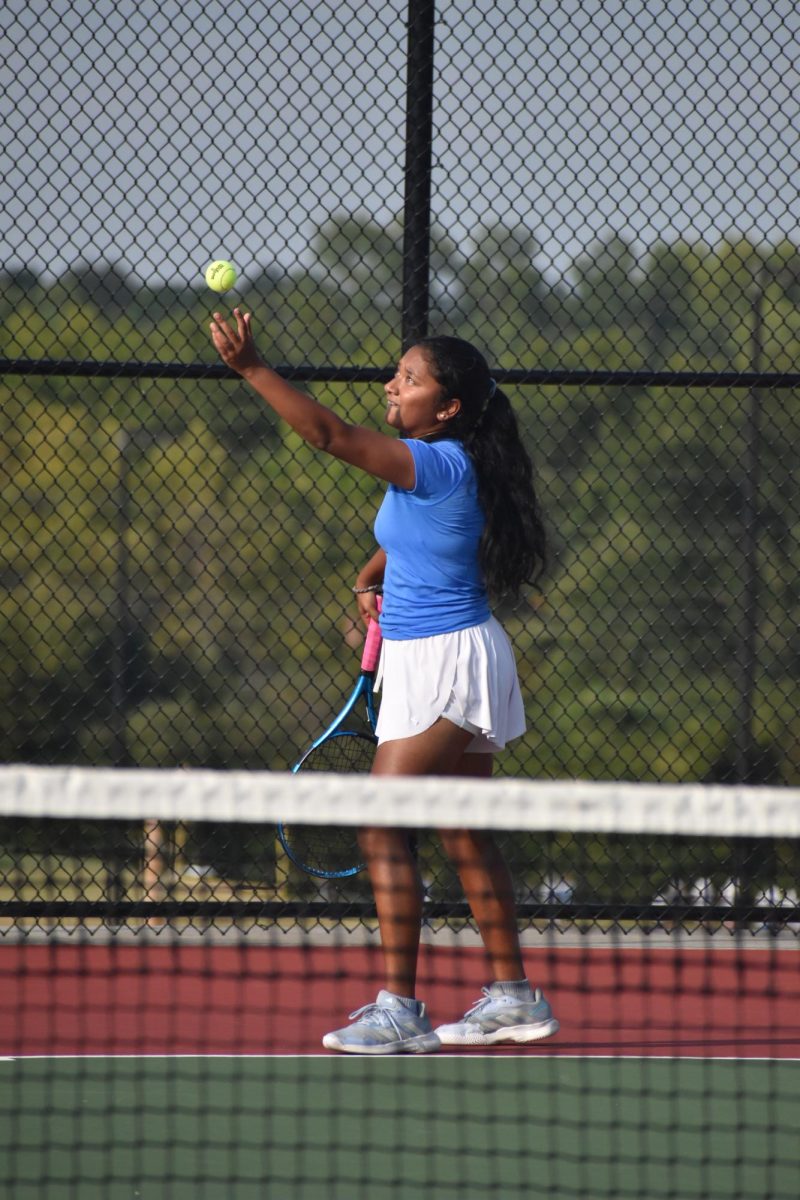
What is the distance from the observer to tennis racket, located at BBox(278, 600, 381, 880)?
13.2 feet

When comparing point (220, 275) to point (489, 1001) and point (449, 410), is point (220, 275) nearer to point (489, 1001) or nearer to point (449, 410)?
point (449, 410)

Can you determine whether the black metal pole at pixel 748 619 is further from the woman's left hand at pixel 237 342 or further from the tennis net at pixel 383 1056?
the woman's left hand at pixel 237 342

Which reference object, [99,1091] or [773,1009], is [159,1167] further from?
[773,1009]

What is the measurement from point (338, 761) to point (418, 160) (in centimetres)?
161

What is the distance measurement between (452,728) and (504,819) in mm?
942

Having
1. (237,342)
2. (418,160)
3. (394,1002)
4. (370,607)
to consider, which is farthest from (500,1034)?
(418,160)

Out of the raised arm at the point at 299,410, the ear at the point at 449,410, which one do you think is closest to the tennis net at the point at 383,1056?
the raised arm at the point at 299,410

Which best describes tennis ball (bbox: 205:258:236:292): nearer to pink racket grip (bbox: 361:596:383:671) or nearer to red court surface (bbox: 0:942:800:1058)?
pink racket grip (bbox: 361:596:383:671)

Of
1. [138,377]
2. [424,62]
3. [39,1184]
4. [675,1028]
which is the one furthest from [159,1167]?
[424,62]

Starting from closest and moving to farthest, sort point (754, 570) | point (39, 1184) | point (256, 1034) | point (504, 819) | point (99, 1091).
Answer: point (504, 819) < point (39, 1184) < point (99, 1091) < point (256, 1034) < point (754, 570)

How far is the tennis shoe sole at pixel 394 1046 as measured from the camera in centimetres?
324

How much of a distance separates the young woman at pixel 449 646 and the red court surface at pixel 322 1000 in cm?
18

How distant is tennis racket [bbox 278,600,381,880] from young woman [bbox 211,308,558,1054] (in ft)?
1.87

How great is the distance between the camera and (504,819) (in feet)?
7.80
